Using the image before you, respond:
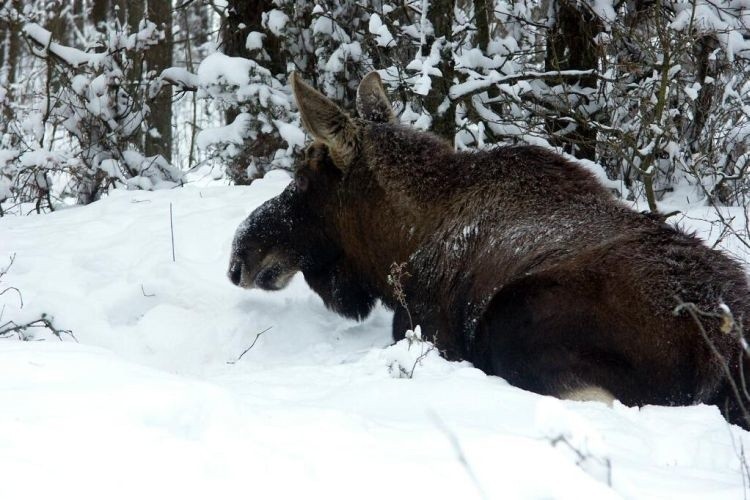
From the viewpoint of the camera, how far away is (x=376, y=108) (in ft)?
17.5

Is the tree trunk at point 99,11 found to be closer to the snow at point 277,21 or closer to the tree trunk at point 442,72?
the snow at point 277,21

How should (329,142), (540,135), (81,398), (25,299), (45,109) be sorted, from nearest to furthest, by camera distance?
(81,398) → (329,142) → (25,299) → (540,135) → (45,109)

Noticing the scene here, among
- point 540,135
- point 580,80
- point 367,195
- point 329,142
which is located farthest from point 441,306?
point 580,80

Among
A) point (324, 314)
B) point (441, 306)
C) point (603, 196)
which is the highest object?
point (603, 196)

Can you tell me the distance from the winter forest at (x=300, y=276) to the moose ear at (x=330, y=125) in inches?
49.0

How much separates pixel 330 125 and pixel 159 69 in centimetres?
706

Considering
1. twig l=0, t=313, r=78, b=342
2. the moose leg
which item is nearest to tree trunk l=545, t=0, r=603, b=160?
the moose leg

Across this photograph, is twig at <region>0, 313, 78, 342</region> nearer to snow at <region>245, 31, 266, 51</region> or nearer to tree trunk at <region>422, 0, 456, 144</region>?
tree trunk at <region>422, 0, 456, 144</region>

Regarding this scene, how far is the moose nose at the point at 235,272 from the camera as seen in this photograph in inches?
210

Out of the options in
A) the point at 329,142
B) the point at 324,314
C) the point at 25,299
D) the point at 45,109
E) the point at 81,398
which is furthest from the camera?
the point at 45,109

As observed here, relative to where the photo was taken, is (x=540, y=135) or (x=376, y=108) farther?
(x=540, y=135)

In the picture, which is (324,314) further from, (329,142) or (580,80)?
(580,80)

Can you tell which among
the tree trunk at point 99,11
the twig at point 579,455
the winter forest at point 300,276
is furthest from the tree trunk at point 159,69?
the twig at point 579,455

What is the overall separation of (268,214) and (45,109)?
4986mm
